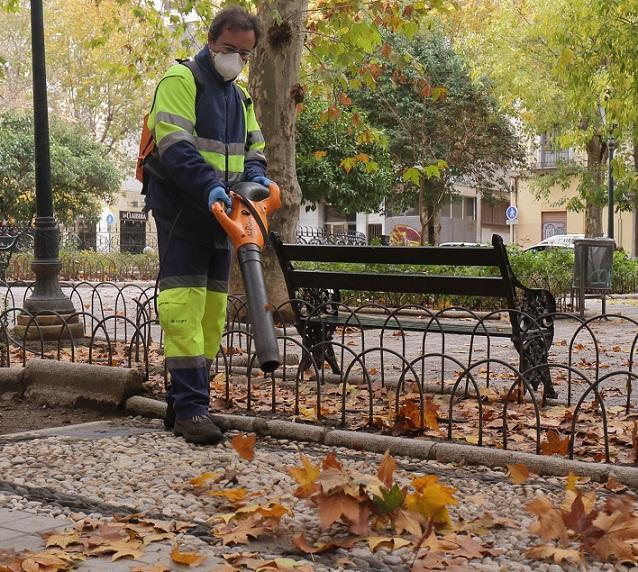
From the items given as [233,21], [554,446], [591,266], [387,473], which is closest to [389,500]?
[387,473]

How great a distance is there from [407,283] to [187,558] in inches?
135

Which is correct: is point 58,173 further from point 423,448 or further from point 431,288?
point 423,448

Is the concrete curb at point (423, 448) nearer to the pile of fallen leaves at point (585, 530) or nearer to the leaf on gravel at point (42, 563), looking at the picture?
the pile of fallen leaves at point (585, 530)

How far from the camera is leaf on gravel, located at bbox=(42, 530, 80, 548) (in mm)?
3169

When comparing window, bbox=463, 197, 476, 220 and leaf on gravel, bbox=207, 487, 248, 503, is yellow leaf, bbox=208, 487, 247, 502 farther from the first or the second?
window, bbox=463, 197, 476, 220

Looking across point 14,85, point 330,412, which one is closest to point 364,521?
point 330,412

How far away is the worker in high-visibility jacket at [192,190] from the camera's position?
4.85 m

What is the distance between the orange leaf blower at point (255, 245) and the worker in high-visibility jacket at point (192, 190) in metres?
0.15

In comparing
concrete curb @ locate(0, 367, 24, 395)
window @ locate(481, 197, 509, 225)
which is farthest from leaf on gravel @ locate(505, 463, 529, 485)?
window @ locate(481, 197, 509, 225)

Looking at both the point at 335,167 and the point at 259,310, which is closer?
the point at 259,310

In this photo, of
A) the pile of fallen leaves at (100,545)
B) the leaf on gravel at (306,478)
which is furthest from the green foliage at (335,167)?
the pile of fallen leaves at (100,545)

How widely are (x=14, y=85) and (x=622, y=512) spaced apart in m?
40.6

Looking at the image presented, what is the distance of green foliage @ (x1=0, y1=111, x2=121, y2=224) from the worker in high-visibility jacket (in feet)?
78.2

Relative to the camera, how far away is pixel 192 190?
475cm
